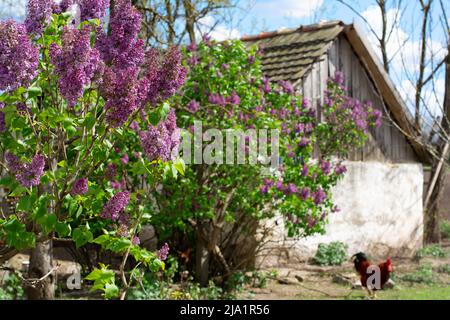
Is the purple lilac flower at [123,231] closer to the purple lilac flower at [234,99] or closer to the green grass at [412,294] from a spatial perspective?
the purple lilac flower at [234,99]

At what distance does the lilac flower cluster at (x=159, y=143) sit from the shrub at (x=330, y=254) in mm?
8693

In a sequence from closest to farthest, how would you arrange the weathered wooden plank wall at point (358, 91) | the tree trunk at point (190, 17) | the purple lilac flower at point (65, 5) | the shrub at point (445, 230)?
the purple lilac flower at point (65, 5)
the weathered wooden plank wall at point (358, 91)
the tree trunk at point (190, 17)
the shrub at point (445, 230)

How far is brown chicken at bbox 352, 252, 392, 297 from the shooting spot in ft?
30.9

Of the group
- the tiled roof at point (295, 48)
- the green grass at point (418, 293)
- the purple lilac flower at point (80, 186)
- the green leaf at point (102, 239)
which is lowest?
the green grass at point (418, 293)

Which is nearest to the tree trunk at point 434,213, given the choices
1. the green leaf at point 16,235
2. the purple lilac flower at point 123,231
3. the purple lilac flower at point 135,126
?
the purple lilac flower at point 135,126

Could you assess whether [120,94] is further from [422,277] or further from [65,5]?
[422,277]

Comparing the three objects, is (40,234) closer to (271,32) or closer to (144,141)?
(144,141)

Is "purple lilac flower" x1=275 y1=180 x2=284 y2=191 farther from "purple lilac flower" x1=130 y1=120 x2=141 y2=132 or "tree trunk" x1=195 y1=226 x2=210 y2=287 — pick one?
"purple lilac flower" x1=130 y1=120 x2=141 y2=132

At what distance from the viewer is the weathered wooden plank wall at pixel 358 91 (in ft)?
40.0

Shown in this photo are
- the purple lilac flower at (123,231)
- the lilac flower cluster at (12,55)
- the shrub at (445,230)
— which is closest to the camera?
the lilac flower cluster at (12,55)

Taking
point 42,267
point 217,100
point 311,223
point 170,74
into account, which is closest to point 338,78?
point 311,223

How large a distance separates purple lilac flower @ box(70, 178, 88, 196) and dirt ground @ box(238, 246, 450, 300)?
5.88 meters

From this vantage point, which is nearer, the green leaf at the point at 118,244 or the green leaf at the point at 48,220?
the green leaf at the point at 48,220

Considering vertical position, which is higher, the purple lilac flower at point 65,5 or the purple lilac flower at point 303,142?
the purple lilac flower at point 65,5
